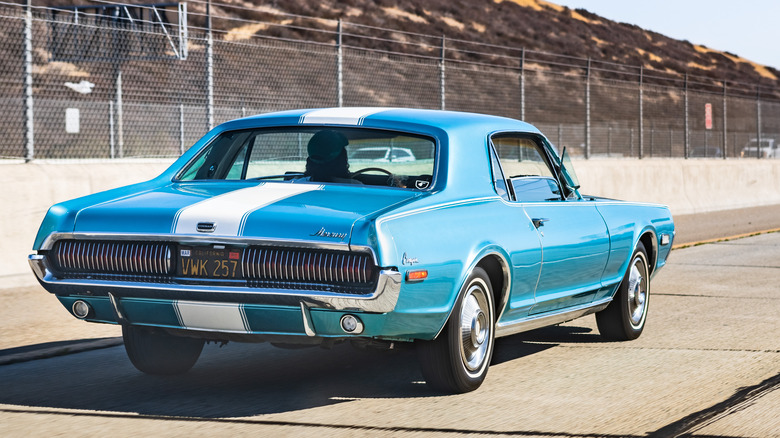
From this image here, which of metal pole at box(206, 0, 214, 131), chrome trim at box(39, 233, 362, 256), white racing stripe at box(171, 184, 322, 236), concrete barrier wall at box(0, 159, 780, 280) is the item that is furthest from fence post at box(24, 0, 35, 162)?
white racing stripe at box(171, 184, 322, 236)

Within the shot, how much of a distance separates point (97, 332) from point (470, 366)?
3.47m

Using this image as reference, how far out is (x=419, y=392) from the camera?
20.8 ft

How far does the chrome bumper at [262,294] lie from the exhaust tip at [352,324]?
0.07 meters

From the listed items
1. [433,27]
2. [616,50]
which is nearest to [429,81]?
[433,27]

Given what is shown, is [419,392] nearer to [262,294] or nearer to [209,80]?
[262,294]

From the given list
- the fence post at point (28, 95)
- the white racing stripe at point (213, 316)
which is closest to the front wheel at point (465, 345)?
the white racing stripe at point (213, 316)

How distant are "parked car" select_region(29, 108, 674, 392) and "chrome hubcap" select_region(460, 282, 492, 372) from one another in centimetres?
1

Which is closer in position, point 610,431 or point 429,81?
point 610,431

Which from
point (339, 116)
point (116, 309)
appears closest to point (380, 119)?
point (339, 116)

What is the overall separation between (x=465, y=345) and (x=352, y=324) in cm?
95

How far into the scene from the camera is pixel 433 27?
73188mm

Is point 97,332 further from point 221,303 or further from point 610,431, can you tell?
point 610,431

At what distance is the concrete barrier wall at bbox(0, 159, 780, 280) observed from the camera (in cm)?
1112

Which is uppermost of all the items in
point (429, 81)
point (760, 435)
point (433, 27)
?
point (433, 27)
